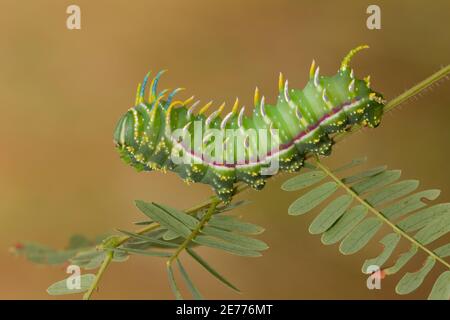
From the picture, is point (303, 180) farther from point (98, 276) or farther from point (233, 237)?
point (98, 276)

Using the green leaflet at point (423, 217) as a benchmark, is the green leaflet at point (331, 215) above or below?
above

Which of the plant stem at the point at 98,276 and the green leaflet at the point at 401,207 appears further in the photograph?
the green leaflet at the point at 401,207

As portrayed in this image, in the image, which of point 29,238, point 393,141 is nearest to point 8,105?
point 29,238

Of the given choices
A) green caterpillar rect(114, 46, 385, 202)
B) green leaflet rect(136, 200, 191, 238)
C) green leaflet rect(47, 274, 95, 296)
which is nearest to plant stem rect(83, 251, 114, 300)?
green leaflet rect(47, 274, 95, 296)

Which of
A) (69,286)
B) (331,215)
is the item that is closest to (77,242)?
(69,286)

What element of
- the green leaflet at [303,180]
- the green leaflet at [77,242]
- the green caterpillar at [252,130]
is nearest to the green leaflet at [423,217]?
the green leaflet at [303,180]

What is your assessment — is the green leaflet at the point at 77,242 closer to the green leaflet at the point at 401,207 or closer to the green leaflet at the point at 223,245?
the green leaflet at the point at 223,245
